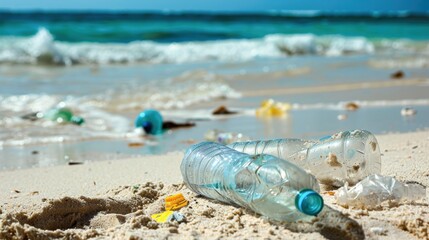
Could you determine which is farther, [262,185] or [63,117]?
[63,117]

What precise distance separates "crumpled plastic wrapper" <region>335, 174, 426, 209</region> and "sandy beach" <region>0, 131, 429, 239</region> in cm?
5

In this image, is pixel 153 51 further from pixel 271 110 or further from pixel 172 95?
pixel 271 110

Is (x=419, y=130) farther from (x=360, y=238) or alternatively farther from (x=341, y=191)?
(x=360, y=238)

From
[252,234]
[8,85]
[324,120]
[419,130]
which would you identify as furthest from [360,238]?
[8,85]

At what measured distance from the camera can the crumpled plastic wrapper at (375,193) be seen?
2.65 metres

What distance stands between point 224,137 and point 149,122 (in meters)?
0.86

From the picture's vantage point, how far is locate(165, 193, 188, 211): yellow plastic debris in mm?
2844

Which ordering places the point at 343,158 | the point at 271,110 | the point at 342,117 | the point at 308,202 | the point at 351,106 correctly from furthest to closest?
the point at 351,106, the point at 271,110, the point at 342,117, the point at 343,158, the point at 308,202

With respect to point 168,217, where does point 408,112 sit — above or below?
below

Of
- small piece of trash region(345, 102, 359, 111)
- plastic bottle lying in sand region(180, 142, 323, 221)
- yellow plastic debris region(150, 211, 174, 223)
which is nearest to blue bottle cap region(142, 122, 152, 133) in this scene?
small piece of trash region(345, 102, 359, 111)

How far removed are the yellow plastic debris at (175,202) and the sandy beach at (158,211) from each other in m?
0.04

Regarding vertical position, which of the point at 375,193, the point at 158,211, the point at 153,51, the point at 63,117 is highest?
the point at 375,193

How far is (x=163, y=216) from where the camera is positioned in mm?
2676

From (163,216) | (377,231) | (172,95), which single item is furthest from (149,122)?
(377,231)
